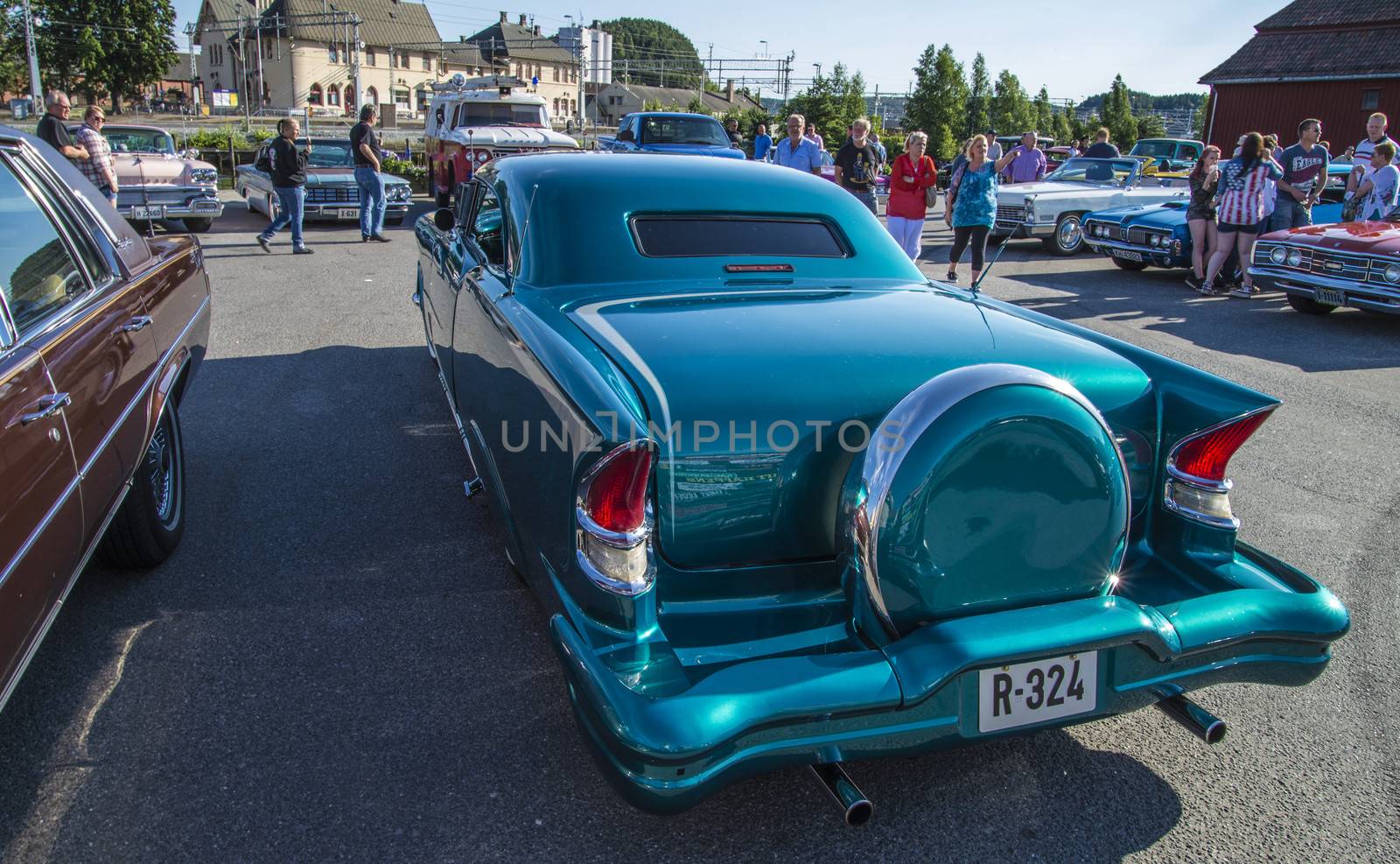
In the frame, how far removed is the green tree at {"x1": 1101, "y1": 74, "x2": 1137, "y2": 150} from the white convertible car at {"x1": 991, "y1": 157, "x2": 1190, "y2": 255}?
47.9m

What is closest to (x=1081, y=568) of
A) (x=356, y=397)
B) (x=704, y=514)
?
(x=704, y=514)

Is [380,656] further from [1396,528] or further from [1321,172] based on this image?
[1321,172]

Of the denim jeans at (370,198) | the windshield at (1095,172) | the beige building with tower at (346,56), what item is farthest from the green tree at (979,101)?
the denim jeans at (370,198)

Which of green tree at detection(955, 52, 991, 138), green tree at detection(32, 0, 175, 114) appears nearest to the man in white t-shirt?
green tree at detection(955, 52, 991, 138)

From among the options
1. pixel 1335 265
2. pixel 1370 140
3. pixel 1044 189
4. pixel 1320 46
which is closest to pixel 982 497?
pixel 1335 265

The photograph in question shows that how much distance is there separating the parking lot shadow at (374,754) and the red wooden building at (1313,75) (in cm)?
3838

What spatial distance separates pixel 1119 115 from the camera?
5753 centimetres

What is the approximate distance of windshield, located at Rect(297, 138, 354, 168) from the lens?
15.5 metres

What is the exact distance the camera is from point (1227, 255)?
1088 centimetres

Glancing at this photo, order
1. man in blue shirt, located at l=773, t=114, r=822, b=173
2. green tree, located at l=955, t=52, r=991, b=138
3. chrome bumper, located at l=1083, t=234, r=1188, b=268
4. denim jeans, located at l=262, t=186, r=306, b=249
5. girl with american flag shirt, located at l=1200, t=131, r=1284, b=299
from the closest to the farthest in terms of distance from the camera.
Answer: girl with american flag shirt, located at l=1200, t=131, r=1284, b=299 → chrome bumper, located at l=1083, t=234, r=1188, b=268 → denim jeans, located at l=262, t=186, r=306, b=249 → man in blue shirt, located at l=773, t=114, r=822, b=173 → green tree, located at l=955, t=52, r=991, b=138

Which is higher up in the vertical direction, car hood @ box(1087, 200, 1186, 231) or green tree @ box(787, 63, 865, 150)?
green tree @ box(787, 63, 865, 150)

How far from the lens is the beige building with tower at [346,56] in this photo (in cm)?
8125

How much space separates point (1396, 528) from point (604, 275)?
12.5 feet

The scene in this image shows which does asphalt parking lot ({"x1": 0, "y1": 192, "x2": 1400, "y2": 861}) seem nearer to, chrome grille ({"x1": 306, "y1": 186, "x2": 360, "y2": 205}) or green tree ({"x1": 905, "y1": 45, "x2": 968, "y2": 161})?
chrome grille ({"x1": 306, "y1": 186, "x2": 360, "y2": 205})
